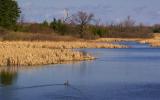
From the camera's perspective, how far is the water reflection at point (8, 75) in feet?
59.1

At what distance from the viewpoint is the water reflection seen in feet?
59.1

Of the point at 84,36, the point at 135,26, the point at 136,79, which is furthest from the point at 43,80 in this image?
the point at 135,26

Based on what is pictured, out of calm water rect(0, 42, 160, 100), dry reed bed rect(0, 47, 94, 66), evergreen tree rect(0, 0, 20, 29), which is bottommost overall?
calm water rect(0, 42, 160, 100)

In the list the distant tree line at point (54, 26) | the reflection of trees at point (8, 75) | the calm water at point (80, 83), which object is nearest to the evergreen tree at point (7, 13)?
the distant tree line at point (54, 26)

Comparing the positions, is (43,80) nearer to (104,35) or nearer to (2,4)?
(2,4)

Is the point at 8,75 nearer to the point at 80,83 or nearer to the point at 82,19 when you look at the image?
the point at 80,83

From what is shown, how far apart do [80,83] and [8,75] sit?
393 centimetres

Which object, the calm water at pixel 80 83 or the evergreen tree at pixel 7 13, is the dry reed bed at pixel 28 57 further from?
the evergreen tree at pixel 7 13

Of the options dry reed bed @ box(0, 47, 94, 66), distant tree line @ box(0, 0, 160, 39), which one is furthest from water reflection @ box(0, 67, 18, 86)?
distant tree line @ box(0, 0, 160, 39)

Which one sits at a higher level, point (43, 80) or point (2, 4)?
point (2, 4)

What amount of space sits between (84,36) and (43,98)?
54.9m

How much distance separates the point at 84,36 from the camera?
226 feet

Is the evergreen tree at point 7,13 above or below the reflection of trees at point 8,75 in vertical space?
above

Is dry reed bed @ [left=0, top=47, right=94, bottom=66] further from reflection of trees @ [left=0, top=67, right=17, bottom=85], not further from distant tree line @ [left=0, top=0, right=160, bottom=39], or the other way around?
distant tree line @ [left=0, top=0, right=160, bottom=39]
